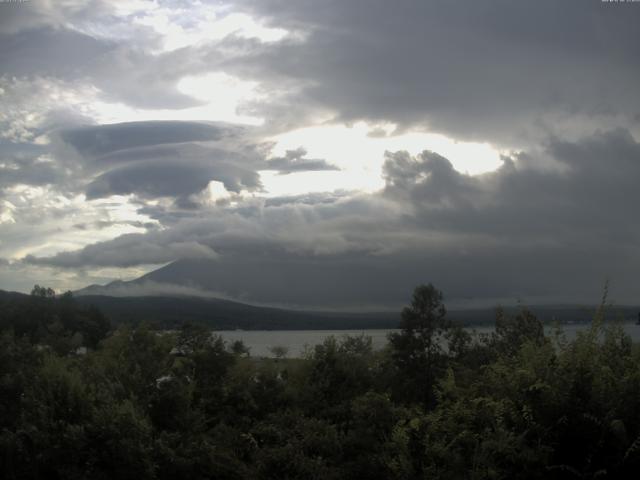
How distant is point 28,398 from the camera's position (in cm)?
888

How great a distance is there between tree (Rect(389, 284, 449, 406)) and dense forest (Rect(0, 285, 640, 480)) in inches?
614

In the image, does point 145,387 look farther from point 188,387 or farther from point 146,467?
point 146,467

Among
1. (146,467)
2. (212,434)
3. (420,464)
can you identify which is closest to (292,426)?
(212,434)

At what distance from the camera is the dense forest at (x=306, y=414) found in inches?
250

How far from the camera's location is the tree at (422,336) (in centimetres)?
2762

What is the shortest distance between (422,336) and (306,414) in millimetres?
21910

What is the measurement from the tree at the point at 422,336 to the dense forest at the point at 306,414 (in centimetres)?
1560

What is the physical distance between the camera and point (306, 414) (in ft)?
33.1

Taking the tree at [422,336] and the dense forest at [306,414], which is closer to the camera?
the dense forest at [306,414]

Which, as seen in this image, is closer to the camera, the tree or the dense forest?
the dense forest

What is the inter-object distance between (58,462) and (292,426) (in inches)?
120

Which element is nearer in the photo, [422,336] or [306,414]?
[306,414]

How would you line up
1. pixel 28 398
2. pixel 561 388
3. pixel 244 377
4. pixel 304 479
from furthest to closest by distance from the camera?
1. pixel 244 377
2. pixel 28 398
3. pixel 304 479
4. pixel 561 388

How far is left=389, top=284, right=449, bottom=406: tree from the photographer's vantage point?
Answer: 27.6m
